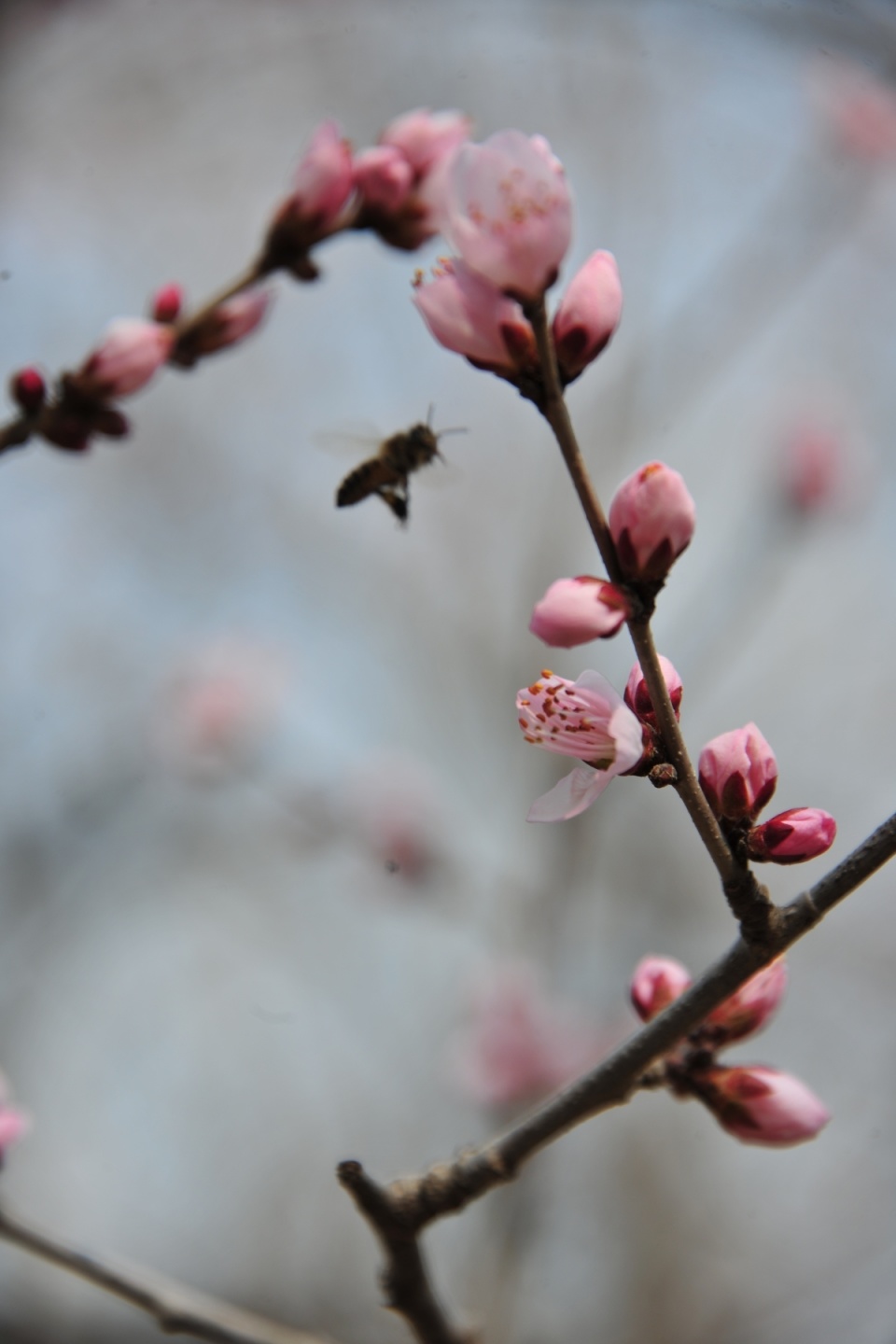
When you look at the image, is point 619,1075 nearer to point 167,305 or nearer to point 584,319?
point 584,319

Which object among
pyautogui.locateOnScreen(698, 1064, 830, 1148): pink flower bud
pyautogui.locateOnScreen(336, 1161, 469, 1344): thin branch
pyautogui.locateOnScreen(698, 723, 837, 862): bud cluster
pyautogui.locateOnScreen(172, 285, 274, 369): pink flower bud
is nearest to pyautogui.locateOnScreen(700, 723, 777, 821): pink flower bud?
pyautogui.locateOnScreen(698, 723, 837, 862): bud cluster

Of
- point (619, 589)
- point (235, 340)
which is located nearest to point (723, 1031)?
point (619, 589)

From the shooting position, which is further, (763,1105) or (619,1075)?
(763,1105)

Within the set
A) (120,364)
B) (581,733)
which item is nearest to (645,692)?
(581,733)

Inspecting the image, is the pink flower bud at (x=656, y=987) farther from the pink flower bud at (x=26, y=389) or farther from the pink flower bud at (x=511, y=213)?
the pink flower bud at (x=26, y=389)

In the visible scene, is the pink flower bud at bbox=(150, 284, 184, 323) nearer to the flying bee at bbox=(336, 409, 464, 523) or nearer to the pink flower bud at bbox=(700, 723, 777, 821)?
the flying bee at bbox=(336, 409, 464, 523)

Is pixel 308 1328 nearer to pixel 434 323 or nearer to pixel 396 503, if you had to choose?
pixel 396 503
